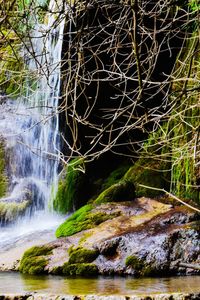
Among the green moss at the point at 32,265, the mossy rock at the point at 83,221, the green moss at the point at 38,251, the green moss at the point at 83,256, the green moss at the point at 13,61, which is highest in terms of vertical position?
the green moss at the point at 13,61

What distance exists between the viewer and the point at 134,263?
213 inches

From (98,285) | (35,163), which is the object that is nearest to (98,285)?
(98,285)

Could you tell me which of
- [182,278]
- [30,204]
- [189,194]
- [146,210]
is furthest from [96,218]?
[30,204]

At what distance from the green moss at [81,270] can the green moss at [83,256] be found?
0.46 feet

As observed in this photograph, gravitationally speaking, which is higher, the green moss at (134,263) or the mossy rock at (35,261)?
→ the green moss at (134,263)

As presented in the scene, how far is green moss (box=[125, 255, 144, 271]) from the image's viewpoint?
5348mm

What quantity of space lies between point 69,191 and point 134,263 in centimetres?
536

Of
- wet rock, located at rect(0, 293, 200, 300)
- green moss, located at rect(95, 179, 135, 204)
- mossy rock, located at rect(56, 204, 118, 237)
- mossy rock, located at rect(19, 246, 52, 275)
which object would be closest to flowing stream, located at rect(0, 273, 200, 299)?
mossy rock, located at rect(19, 246, 52, 275)

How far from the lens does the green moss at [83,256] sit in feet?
18.8

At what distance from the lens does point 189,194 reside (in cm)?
776

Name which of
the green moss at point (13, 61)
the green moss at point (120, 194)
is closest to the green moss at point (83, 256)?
the green moss at point (13, 61)

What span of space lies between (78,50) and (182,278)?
258 centimetres

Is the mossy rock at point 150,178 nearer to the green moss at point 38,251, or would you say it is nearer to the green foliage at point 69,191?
the green foliage at point 69,191

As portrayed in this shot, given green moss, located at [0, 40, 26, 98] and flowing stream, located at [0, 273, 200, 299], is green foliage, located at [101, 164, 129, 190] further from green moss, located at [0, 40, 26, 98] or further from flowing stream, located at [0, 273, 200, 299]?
green moss, located at [0, 40, 26, 98]
